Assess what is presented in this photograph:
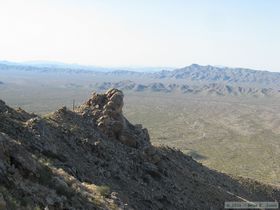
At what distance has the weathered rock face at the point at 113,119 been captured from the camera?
2689 centimetres

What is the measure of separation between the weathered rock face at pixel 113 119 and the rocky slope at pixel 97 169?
0.06 metres

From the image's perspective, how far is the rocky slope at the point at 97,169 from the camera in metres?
13.2

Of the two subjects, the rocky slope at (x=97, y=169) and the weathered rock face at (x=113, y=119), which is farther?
the weathered rock face at (x=113, y=119)

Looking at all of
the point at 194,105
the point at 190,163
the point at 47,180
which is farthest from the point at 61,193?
the point at 194,105

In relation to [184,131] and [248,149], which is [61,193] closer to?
[248,149]

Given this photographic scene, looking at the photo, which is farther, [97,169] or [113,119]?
[113,119]

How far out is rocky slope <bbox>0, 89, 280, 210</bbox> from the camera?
13188mm

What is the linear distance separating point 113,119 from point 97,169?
7.85m

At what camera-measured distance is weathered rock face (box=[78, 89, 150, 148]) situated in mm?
26891

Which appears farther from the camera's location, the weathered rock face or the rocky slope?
the weathered rock face

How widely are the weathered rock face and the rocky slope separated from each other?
6cm

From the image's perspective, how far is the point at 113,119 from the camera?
2823 centimetres

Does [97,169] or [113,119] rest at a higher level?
[113,119]

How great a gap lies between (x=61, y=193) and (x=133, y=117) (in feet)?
337
